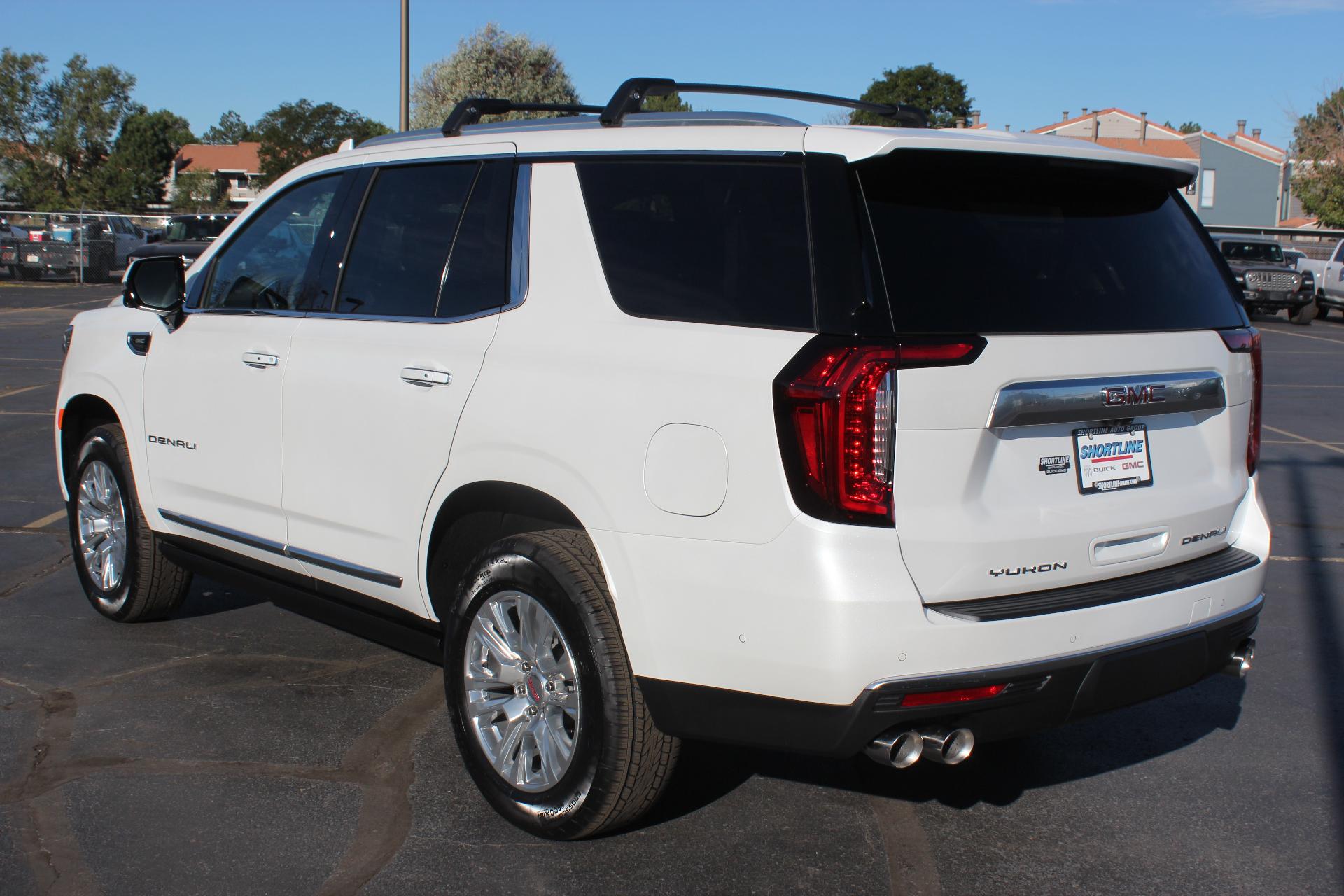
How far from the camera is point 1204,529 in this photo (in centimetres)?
365

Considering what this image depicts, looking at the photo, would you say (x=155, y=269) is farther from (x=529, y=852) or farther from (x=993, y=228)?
(x=993, y=228)

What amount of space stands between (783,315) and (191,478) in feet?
9.40

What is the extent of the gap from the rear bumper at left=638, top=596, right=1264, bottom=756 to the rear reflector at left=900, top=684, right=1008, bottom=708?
12mm

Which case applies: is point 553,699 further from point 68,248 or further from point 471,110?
point 68,248

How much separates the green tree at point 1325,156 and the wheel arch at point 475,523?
5203cm

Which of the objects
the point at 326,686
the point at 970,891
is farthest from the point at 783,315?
the point at 326,686

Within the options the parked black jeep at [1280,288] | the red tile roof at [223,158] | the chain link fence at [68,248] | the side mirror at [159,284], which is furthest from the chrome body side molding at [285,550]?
the red tile roof at [223,158]

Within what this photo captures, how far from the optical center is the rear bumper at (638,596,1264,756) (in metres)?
3.11

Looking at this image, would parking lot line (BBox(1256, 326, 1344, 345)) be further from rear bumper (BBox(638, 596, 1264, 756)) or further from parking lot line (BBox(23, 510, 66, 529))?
rear bumper (BBox(638, 596, 1264, 756))

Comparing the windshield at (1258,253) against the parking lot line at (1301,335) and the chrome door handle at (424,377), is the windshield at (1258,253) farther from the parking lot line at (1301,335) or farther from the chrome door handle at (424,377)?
the chrome door handle at (424,377)

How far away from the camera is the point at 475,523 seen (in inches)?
157

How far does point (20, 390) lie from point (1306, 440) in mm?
12703

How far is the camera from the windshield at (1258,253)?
105 ft

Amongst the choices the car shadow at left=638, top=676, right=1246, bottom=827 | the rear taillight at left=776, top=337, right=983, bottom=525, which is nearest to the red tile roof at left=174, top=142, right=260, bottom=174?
the car shadow at left=638, top=676, right=1246, bottom=827
